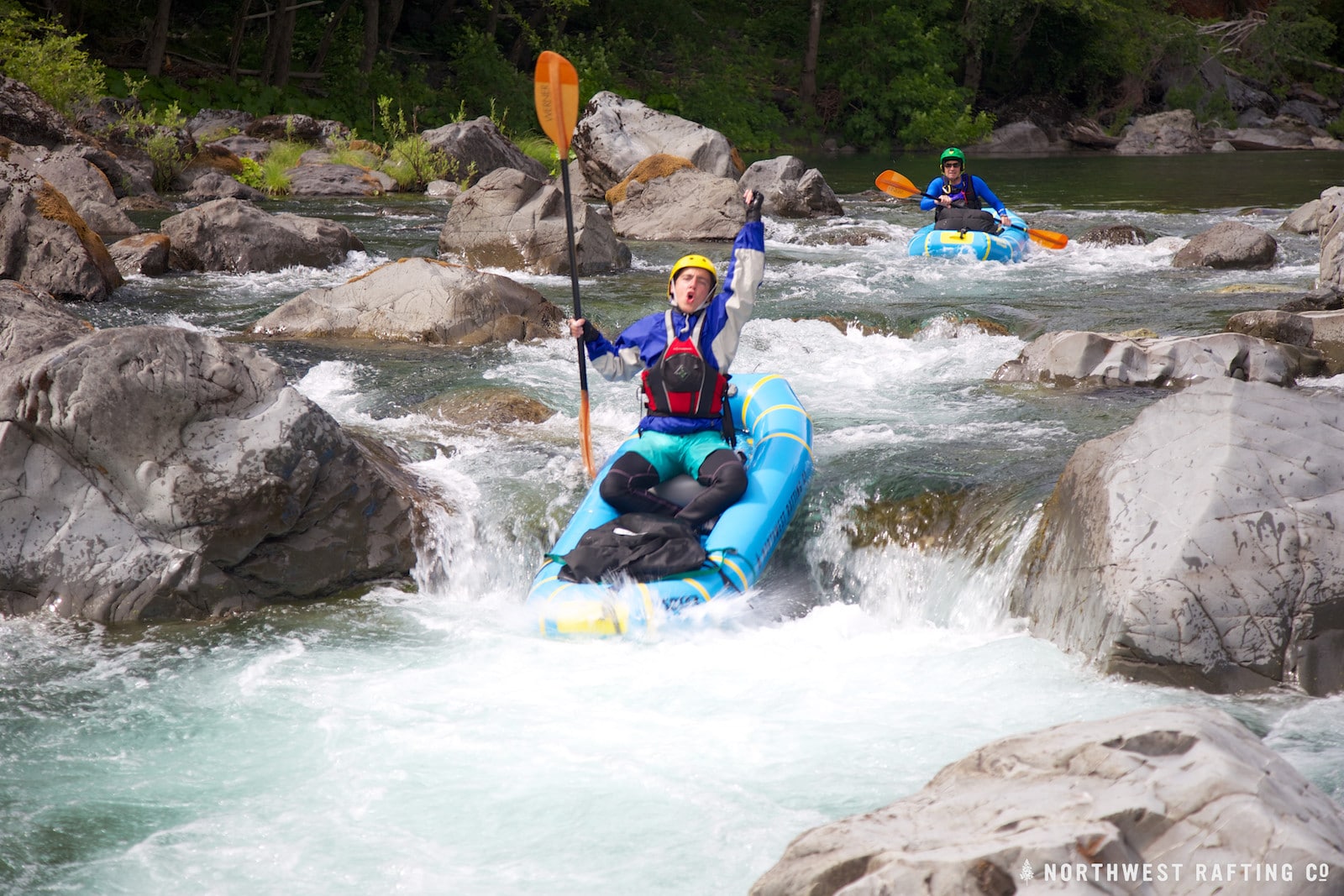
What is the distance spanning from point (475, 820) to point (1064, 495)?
2.40 metres

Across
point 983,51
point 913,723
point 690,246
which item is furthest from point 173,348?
point 983,51

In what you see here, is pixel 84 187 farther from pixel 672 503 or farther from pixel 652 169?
pixel 672 503

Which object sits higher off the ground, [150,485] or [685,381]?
[685,381]

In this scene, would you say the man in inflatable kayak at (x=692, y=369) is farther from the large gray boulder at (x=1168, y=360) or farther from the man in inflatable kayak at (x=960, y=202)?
the man in inflatable kayak at (x=960, y=202)

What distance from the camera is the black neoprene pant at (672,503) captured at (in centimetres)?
461

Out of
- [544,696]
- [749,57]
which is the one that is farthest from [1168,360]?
[749,57]

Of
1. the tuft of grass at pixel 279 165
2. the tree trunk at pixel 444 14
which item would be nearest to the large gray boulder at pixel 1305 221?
the tuft of grass at pixel 279 165

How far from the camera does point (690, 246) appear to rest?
11.7 meters

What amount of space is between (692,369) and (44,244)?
19.4ft

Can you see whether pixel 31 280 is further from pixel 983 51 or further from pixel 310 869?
pixel 983 51

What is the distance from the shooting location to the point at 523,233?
10320mm

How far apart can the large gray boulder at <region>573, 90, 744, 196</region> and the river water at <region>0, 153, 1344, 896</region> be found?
8689 millimetres

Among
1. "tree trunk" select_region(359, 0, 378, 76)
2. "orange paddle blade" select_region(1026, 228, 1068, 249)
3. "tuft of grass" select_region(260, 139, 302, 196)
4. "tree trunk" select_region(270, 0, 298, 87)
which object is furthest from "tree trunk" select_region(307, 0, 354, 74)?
"orange paddle blade" select_region(1026, 228, 1068, 249)

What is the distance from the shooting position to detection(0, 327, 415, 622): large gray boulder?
425 centimetres
